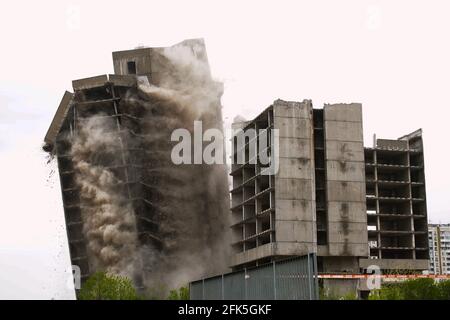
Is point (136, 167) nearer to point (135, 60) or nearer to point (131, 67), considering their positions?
point (131, 67)

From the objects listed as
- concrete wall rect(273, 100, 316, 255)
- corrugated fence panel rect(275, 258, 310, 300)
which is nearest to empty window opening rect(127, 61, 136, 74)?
concrete wall rect(273, 100, 316, 255)

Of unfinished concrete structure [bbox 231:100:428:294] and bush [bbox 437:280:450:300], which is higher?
unfinished concrete structure [bbox 231:100:428:294]

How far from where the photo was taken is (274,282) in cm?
2436

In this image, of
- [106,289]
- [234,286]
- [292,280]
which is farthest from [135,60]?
[292,280]

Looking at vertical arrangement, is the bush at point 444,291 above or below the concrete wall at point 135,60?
below

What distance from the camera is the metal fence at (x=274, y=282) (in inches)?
855

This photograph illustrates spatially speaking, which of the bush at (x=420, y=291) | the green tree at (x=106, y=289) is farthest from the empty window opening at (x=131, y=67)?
the bush at (x=420, y=291)

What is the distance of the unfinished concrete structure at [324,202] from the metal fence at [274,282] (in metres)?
52.6

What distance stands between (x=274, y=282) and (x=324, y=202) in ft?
206

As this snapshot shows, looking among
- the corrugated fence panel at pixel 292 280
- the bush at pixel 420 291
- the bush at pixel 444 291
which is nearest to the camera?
the corrugated fence panel at pixel 292 280

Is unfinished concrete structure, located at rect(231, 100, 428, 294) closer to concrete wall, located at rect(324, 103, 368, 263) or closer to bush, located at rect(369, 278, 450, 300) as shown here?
concrete wall, located at rect(324, 103, 368, 263)

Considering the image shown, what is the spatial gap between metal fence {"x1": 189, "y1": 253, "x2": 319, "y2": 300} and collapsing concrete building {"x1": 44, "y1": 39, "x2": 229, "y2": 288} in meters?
57.1

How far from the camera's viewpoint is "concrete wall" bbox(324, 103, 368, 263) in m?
84.9

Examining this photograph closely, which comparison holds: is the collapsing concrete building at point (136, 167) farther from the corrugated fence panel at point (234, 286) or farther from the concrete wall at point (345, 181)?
the corrugated fence panel at point (234, 286)
